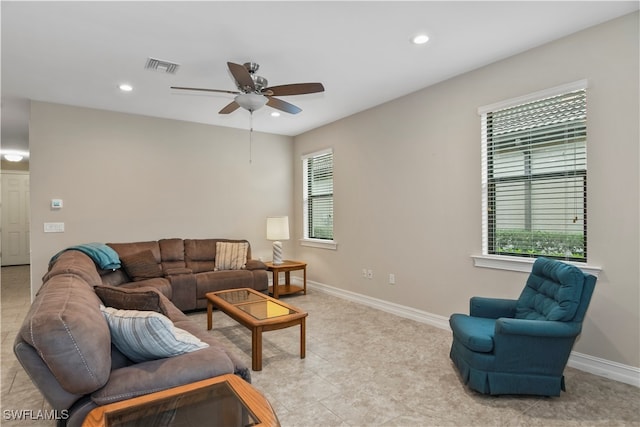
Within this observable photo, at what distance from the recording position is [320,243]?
589 centimetres

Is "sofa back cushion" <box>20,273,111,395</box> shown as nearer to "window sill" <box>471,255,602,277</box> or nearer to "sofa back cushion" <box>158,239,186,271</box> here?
"window sill" <box>471,255,602,277</box>

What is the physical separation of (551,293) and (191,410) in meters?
2.51

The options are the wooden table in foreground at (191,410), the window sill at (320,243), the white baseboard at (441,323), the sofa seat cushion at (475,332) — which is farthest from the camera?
the window sill at (320,243)

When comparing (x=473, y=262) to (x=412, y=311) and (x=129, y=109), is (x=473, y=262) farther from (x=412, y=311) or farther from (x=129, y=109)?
(x=129, y=109)

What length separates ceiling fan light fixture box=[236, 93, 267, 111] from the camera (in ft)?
10.3

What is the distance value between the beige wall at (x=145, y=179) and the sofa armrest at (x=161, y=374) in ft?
12.6

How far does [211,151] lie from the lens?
569cm

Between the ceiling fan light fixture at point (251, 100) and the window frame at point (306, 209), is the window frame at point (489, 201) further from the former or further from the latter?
the window frame at point (306, 209)

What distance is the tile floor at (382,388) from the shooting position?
2201 millimetres

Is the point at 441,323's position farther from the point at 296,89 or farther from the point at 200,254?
the point at 200,254

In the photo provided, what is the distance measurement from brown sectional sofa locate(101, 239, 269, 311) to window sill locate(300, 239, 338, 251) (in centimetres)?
108

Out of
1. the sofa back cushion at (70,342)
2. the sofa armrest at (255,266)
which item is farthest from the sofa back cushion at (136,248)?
the sofa back cushion at (70,342)

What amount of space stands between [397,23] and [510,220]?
211 centimetres

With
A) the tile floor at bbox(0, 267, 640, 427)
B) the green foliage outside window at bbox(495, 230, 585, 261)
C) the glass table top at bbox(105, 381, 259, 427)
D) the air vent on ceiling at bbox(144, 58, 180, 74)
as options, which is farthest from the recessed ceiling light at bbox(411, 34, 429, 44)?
the glass table top at bbox(105, 381, 259, 427)
